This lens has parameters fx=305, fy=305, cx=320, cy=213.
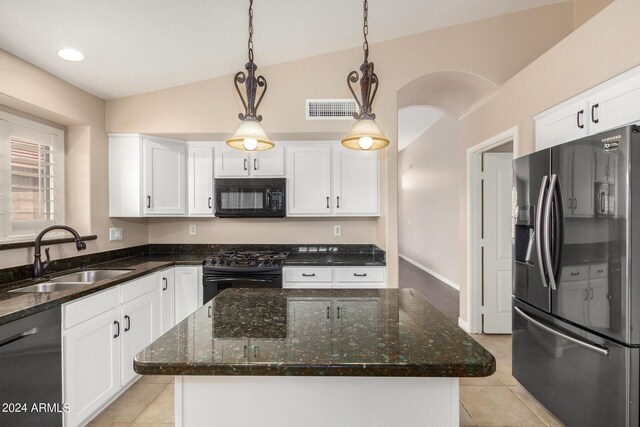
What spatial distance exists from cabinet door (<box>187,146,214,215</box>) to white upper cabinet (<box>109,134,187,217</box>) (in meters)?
0.26

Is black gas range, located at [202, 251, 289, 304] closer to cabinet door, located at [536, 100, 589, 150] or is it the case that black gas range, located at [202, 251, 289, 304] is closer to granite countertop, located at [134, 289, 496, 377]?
granite countertop, located at [134, 289, 496, 377]

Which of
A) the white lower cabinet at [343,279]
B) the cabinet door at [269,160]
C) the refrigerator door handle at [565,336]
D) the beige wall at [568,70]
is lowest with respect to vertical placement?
the refrigerator door handle at [565,336]

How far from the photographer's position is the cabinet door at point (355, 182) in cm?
312

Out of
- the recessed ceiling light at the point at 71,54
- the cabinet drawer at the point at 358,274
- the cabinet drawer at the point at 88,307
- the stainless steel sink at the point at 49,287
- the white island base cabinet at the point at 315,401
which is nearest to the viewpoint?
the white island base cabinet at the point at 315,401

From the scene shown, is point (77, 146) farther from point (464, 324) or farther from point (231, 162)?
point (464, 324)

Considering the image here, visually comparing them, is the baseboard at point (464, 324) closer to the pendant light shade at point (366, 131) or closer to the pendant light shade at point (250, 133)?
the pendant light shade at point (366, 131)

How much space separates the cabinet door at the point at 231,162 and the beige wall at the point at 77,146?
3.51 ft

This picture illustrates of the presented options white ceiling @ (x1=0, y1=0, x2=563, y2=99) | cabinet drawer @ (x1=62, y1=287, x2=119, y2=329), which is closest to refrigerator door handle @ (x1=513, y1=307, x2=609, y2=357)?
white ceiling @ (x1=0, y1=0, x2=563, y2=99)

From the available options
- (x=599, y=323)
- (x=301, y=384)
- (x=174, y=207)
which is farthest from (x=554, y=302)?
(x=174, y=207)

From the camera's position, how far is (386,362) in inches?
34.9

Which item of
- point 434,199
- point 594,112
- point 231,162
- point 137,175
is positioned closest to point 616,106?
point 594,112

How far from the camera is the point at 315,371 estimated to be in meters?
0.87

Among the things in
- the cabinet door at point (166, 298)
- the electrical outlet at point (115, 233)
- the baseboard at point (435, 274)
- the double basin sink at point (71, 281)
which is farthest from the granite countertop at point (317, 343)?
the baseboard at point (435, 274)

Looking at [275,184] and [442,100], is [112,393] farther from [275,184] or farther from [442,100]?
[442,100]
